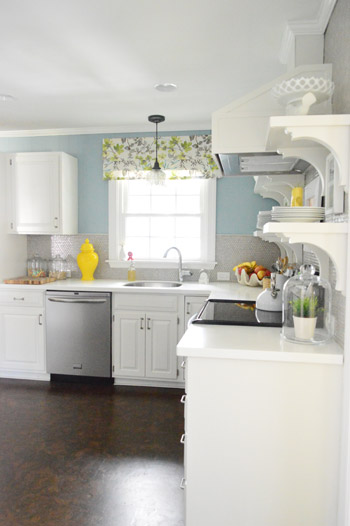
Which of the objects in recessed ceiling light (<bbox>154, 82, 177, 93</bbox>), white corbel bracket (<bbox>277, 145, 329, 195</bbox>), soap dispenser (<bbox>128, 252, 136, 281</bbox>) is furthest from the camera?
soap dispenser (<bbox>128, 252, 136, 281</bbox>)

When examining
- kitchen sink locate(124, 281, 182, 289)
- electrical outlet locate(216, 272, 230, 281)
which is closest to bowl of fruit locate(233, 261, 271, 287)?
electrical outlet locate(216, 272, 230, 281)

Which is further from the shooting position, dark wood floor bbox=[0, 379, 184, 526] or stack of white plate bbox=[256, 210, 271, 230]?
stack of white plate bbox=[256, 210, 271, 230]

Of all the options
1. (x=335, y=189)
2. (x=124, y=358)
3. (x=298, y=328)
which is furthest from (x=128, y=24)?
(x=124, y=358)

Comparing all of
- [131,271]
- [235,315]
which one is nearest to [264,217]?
[235,315]

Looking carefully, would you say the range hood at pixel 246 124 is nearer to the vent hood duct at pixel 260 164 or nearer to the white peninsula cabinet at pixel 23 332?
the vent hood duct at pixel 260 164

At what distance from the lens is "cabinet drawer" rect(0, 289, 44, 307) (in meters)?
3.83

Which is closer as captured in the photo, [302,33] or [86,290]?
[302,33]

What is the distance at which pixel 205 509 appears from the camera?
5.37 feet

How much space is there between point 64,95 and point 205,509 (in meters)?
3.04

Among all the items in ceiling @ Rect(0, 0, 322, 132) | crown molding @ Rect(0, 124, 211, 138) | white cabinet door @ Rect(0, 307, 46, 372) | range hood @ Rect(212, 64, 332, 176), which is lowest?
white cabinet door @ Rect(0, 307, 46, 372)

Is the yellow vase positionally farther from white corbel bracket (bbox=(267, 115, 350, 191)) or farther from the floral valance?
white corbel bracket (bbox=(267, 115, 350, 191))

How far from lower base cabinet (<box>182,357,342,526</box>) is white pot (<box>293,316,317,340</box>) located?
0.17 meters

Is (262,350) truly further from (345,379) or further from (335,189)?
(335,189)

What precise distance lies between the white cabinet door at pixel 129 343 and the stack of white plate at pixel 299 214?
7.33 ft
